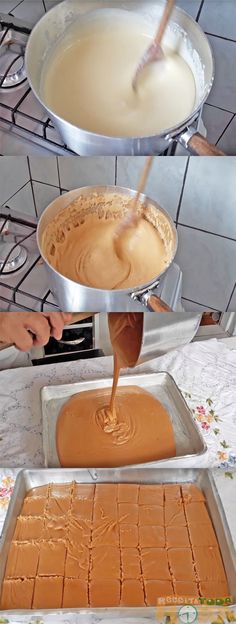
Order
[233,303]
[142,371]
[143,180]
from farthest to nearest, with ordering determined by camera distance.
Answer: [142,371] → [233,303] → [143,180]

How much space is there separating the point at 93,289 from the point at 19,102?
176 mm

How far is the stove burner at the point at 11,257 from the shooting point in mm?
596

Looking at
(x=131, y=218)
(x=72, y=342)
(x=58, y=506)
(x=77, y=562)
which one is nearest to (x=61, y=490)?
(x=58, y=506)

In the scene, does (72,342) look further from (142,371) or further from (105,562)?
(105,562)

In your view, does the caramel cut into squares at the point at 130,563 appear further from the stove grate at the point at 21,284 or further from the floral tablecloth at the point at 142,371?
the stove grate at the point at 21,284

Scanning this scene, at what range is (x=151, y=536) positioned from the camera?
3.94 feet

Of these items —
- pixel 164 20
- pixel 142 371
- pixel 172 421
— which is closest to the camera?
pixel 164 20

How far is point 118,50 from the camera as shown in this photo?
434mm

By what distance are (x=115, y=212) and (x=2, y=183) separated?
104 millimetres

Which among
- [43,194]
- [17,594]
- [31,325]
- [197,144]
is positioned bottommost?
[17,594]

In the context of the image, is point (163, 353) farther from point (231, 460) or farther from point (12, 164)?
point (12, 164)

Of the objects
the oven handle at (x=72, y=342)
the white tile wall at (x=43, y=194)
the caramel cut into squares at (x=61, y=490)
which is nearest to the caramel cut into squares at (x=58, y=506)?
the caramel cut into squares at (x=61, y=490)

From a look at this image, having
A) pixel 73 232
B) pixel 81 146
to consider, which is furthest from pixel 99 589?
pixel 81 146

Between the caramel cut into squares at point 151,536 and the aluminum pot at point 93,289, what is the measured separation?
720 millimetres
